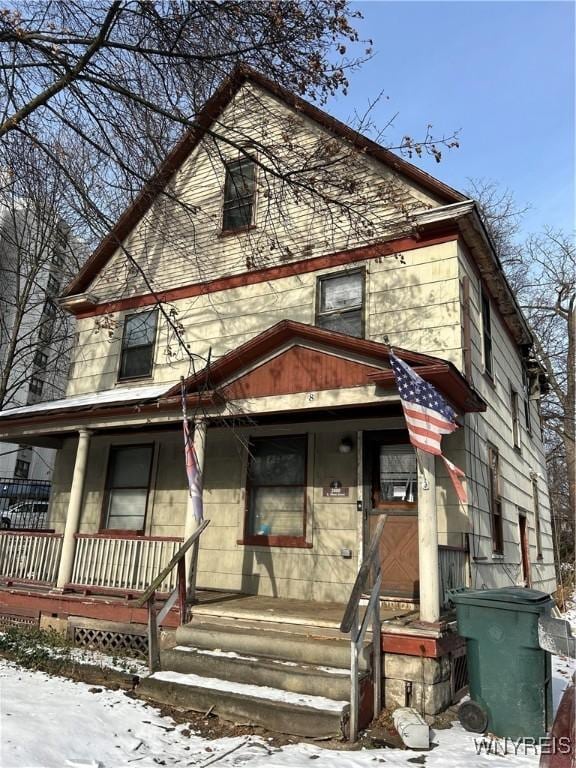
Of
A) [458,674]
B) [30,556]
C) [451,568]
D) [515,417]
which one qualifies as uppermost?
[515,417]

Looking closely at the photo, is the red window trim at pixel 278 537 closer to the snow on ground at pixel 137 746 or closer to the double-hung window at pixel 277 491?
the double-hung window at pixel 277 491

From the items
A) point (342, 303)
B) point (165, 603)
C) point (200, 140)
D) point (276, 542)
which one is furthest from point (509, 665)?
point (200, 140)

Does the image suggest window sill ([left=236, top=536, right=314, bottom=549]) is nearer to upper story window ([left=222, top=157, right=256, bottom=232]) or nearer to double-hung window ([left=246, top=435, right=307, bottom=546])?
double-hung window ([left=246, top=435, right=307, bottom=546])

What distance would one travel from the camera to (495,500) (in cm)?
934

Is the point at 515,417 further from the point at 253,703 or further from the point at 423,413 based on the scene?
the point at 253,703

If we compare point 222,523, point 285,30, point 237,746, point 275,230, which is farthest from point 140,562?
point 285,30

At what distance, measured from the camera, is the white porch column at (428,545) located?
578cm

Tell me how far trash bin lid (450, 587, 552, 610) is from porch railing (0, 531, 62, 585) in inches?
247

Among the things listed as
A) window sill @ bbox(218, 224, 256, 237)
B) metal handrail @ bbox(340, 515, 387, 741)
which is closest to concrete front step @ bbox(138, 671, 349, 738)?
metal handrail @ bbox(340, 515, 387, 741)

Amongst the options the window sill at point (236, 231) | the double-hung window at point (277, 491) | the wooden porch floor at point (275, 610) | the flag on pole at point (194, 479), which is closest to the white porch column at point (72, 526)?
the wooden porch floor at point (275, 610)

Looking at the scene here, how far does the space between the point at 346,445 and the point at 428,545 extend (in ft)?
8.43

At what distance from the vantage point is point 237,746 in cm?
452

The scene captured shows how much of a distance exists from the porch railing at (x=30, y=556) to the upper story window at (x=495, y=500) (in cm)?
703

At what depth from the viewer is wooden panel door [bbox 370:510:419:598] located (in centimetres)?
735
